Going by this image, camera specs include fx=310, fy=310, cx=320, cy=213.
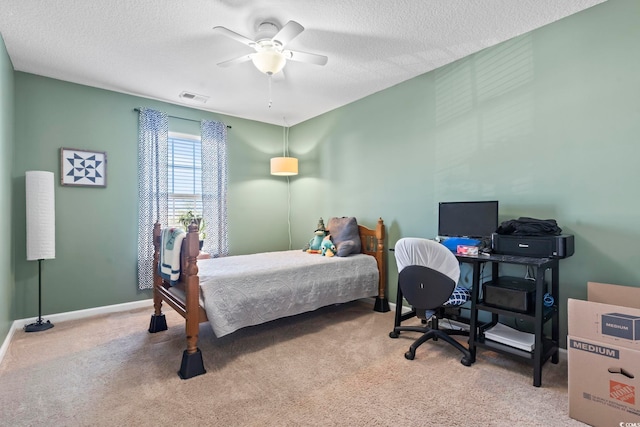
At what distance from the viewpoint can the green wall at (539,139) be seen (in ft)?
7.14

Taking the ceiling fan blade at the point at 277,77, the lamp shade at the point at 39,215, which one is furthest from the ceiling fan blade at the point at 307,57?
the lamp shade at the point at 39,215

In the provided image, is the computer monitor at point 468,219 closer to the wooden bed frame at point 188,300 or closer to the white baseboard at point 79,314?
the wooden bed frame at point 188,300

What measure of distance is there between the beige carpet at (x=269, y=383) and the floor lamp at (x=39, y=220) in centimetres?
71

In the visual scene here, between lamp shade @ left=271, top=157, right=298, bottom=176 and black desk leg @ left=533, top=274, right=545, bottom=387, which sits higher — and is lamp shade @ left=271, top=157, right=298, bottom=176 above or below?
above

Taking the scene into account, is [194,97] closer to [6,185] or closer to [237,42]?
[237,42]

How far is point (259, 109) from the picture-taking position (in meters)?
4.46

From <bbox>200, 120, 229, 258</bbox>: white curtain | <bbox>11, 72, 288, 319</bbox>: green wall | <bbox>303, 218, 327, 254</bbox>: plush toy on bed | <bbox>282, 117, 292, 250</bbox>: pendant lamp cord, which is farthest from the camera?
<bbox>282, 117, 292, 250</bbox>: pendant lamp cord

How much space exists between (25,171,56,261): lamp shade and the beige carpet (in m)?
0.81

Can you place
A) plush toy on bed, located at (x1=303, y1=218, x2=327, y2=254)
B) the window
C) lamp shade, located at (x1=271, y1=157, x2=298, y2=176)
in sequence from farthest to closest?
lamp shade, located at (x1=271, y1=157, x2=298, y2=176)
the window
plush toy on bed, located at (x1=303, y1=218, x2=327, y2=254)

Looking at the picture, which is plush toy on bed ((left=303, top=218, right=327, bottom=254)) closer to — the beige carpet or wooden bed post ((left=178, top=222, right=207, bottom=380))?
the beige carpet

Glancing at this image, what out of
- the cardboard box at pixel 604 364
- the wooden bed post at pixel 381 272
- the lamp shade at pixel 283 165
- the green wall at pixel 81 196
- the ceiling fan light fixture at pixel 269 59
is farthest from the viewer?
the lamp shade at pixel 283 165

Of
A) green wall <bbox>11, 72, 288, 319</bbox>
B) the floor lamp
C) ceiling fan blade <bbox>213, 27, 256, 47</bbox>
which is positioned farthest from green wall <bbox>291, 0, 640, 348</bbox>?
the floor lamp

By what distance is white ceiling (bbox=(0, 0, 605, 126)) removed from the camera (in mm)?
2246

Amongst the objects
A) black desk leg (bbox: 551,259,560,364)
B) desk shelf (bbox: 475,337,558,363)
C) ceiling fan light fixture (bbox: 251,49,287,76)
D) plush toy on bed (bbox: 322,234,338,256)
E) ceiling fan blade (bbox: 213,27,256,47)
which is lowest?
desk shelf (bbox: 475,337,558,363)
